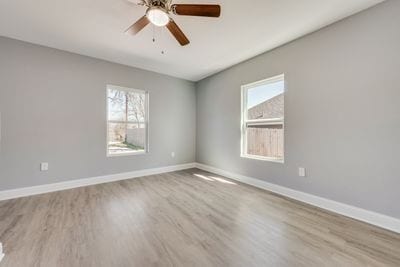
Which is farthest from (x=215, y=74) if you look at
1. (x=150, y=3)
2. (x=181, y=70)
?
(x=150, y=3)

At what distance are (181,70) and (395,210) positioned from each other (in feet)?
13.9

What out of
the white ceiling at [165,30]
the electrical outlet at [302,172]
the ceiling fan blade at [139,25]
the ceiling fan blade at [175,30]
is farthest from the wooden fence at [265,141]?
the ceiling fan blade at [139,25]

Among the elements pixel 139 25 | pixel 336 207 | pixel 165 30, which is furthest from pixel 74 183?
pixel 336 207

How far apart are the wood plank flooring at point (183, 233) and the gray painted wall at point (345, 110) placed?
1.40 ft

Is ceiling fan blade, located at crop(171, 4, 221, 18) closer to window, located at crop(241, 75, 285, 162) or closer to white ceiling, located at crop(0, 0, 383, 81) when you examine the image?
white ceiling, located at crop(0, 0, 383, 81)

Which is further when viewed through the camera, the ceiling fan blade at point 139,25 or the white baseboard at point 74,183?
the white baseboard at point 74,183

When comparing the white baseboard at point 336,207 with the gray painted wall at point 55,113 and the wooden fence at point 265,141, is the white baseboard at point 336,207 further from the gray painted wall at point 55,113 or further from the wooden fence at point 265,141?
the gray painted wall at point 55,113

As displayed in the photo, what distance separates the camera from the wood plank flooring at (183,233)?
4.96ft

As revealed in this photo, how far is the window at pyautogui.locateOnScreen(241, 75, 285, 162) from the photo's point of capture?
316 cm

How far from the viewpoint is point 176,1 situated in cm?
203

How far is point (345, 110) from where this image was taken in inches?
90.8

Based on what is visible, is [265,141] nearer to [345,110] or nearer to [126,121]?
[345,110]

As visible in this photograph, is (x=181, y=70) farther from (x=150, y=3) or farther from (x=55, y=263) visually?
(x=55, y=263)

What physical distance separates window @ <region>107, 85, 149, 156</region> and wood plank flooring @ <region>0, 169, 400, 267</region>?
1285mm
